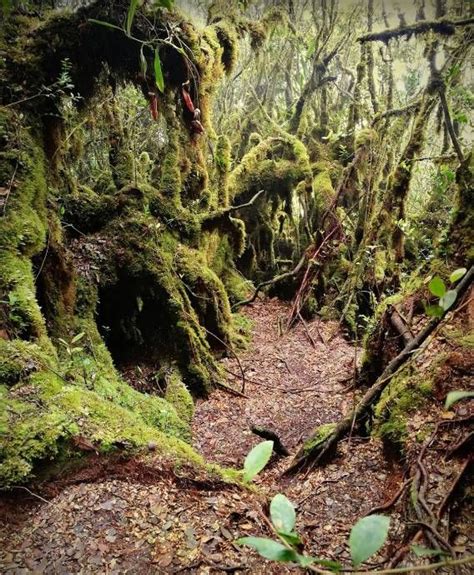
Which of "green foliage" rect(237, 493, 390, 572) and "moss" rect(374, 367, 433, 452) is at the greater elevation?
"green foliage" rect(237, 493, 390, 572)

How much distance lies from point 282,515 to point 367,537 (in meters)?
0.21

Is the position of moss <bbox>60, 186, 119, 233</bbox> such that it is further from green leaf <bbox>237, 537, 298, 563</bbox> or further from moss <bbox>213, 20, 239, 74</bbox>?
green leaf <bbox>237, 537, 298, 563</bbox>

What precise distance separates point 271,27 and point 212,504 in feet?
38.5

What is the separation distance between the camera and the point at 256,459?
1.12 meters

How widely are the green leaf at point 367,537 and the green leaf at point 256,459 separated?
0.26 meters

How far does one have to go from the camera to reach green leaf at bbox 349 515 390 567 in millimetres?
892

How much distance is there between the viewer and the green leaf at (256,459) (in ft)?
3.50

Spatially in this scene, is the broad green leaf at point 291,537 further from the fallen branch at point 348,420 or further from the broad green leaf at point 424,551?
the fallen branch at point 348,420

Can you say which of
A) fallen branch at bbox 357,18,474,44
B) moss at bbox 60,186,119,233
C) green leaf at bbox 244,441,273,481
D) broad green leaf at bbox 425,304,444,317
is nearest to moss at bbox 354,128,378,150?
fallen branch at bbox 357,18,474,44

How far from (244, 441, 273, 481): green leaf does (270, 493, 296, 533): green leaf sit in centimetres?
8

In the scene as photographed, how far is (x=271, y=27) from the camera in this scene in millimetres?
10977

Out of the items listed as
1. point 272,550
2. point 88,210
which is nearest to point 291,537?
point 272,550

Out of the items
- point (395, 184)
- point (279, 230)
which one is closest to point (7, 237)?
point (395, 184)

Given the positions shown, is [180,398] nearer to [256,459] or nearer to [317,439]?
[317,439]
